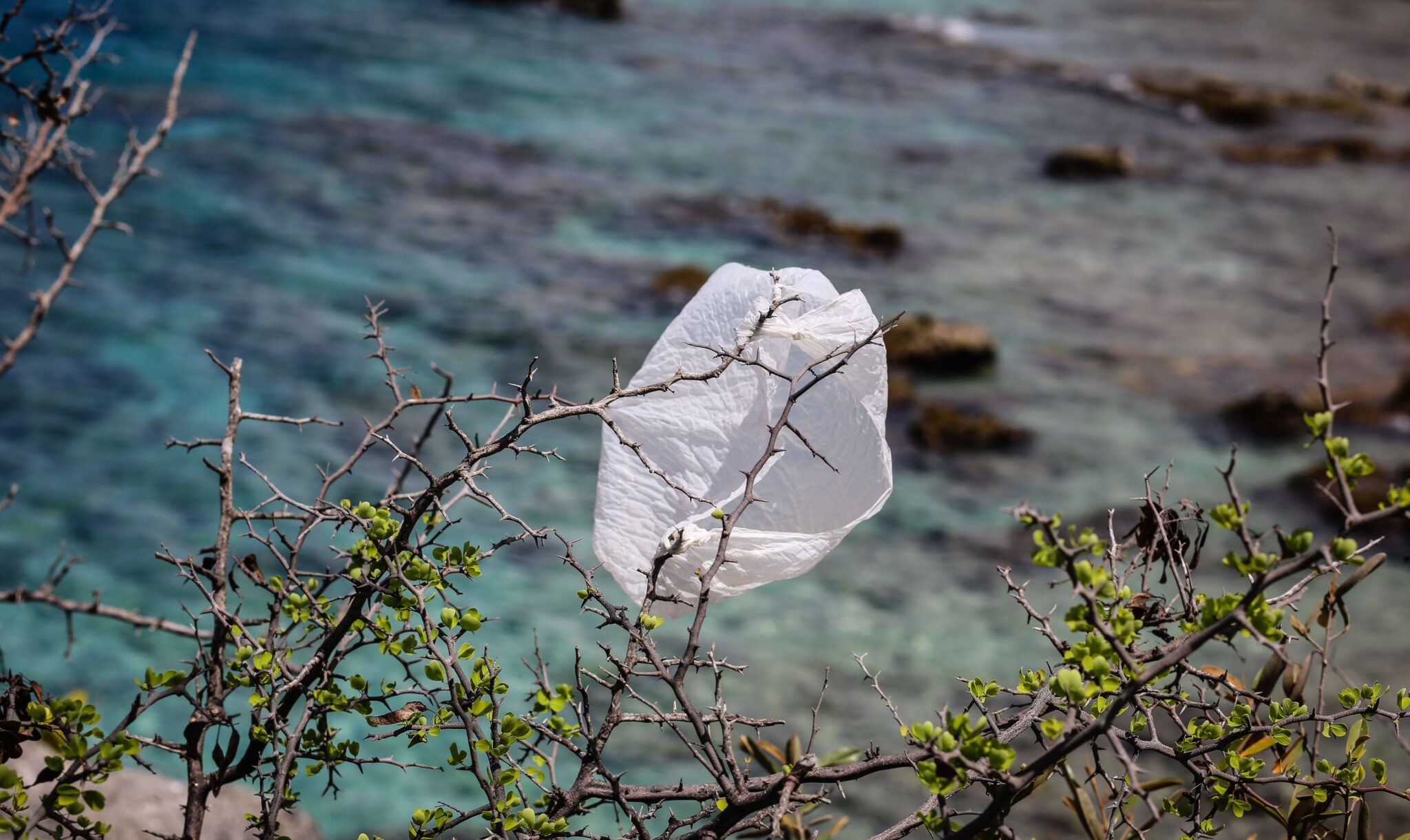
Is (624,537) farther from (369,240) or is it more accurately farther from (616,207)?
(616,207)

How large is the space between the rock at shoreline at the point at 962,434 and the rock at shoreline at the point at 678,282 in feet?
7.19

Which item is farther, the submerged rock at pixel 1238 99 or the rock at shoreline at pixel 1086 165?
the submerged rock at pixel 1238 99

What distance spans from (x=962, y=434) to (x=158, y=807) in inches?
191

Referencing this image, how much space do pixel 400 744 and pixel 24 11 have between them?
10.2m

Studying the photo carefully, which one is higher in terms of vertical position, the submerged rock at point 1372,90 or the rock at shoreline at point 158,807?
the submerged rock at point 1372,90

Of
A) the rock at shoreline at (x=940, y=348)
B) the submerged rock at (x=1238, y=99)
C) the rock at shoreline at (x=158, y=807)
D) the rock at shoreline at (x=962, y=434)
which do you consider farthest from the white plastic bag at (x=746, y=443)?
the submerged rock at (x=1238, y=99)

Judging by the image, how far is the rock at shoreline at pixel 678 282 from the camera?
8102 mm

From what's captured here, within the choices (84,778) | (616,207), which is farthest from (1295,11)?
(84,778)

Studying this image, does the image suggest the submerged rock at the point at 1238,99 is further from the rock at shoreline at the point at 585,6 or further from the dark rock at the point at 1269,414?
the dark rock at the point at 1269,414

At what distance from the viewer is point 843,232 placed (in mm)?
9562

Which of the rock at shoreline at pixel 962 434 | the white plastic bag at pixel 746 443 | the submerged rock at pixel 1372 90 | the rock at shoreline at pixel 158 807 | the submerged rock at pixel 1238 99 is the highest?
the white plastic bag at pixel 746 443

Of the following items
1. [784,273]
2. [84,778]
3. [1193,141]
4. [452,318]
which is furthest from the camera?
[1193,141]

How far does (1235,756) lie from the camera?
4.11 feet

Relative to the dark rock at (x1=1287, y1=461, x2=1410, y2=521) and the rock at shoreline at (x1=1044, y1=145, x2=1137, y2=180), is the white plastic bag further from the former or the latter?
the rock at shoreline at (x1=1044, y1=145, x2=1137, y2=180)
